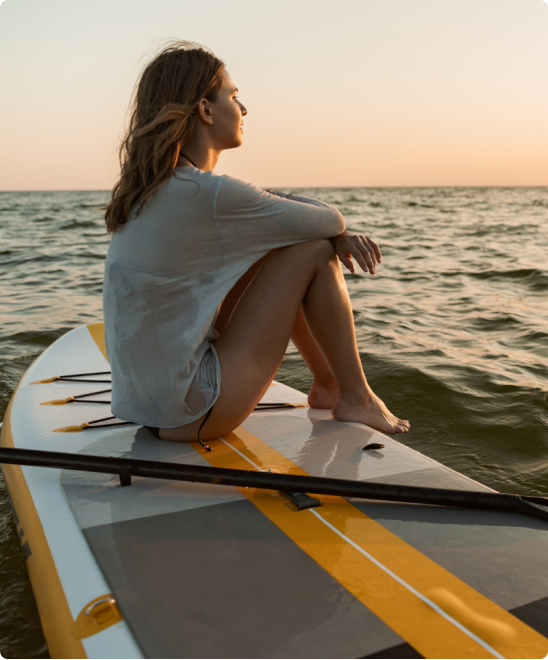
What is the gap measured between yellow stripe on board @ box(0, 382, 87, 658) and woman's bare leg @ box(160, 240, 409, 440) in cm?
50

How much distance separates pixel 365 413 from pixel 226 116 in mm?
1203

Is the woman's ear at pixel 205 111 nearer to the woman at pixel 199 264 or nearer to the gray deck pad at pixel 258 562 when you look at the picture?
the woman at pixel 199 264

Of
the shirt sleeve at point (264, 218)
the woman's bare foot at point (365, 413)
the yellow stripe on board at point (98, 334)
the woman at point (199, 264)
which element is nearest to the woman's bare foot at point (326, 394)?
the woman's bare foot at point (365, 413)

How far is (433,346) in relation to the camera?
171 inches

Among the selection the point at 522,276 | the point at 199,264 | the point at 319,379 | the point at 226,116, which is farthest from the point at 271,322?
the point at 522,276

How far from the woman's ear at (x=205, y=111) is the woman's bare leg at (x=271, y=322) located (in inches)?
19.8

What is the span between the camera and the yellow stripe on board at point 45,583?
118 centimetres

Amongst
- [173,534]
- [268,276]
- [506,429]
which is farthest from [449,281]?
[173,534]

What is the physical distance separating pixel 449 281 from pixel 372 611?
6.55 metres

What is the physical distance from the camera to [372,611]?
1153 mm

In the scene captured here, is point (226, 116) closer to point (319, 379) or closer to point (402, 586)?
point (319, 379)

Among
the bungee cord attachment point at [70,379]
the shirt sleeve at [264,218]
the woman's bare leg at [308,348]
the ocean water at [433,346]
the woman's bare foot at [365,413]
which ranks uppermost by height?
the shirt sleeve at [264,218]

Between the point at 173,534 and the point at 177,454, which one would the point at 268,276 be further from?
the point at 173,534

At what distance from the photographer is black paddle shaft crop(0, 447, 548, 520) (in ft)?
5.10
